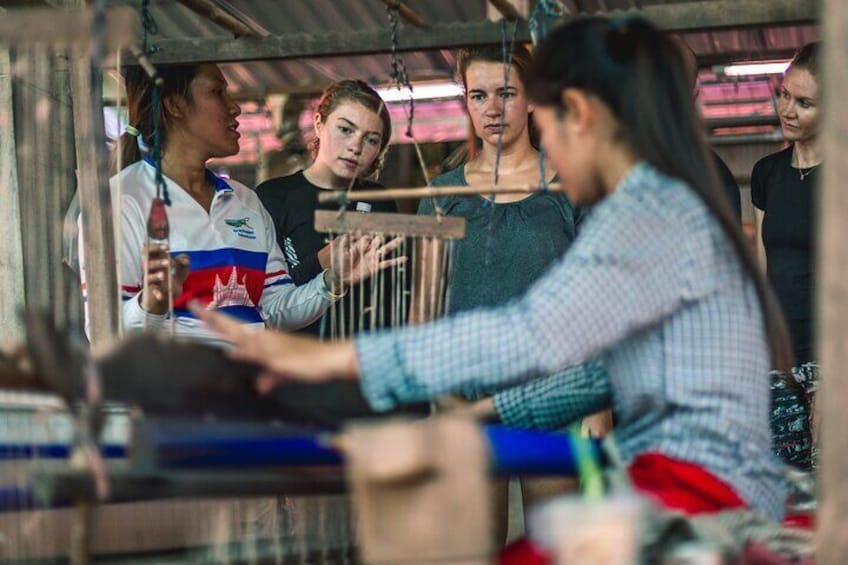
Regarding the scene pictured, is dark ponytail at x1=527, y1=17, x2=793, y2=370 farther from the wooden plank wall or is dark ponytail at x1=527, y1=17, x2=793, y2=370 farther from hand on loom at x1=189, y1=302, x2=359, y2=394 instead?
the wooden plank wall

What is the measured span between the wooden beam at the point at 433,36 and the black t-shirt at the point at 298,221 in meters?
0.70

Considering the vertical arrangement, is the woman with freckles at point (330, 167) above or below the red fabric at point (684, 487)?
above

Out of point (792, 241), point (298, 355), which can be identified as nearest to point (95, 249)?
point (298, 355)

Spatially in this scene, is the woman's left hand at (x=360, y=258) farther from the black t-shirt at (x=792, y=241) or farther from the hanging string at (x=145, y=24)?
the black t-shirt at (x=792, y=241)

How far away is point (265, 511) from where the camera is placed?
3.20m

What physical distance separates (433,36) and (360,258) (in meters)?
0.78

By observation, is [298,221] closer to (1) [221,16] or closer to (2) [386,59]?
(1) [221,16]

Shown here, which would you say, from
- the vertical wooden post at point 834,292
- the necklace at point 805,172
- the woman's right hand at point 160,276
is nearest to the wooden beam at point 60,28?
the woman's right hand at point 160,276

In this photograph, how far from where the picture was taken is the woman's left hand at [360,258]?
387cm

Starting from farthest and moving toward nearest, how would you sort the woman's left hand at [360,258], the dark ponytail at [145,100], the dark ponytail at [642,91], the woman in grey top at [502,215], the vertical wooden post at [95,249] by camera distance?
the woman in grey top at [502,215] → the dark ponytail at [145,100] → the woman's left hand at [360,258] → the vertical wooden post at [95,249] → the dark ponytail at [642,91]

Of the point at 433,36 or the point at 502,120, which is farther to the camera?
the point at 502,120

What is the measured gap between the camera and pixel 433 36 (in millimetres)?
4254

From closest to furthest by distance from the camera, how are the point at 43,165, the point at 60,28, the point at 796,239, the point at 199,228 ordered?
the point at 60,28
the point at 199,228
the point at 43,165
the point at 796,239

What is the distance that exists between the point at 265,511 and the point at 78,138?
157 cm
